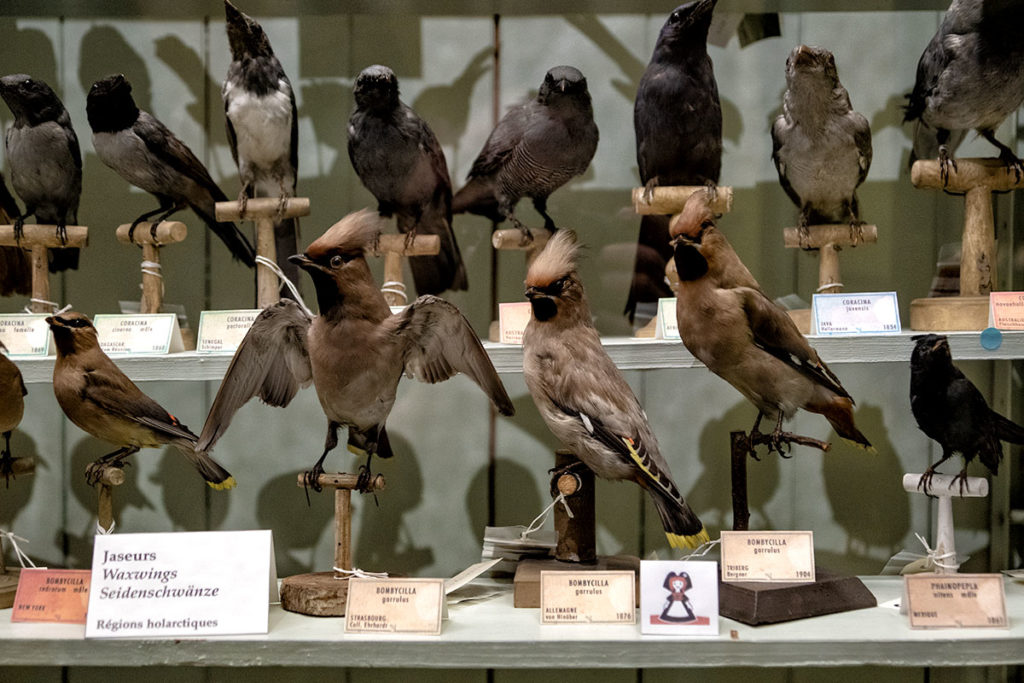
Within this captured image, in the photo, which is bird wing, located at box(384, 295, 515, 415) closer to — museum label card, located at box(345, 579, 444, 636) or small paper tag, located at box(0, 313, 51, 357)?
museum label card, located at box(345, 579, 444, 636)

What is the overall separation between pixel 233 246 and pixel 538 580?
3.02 feet

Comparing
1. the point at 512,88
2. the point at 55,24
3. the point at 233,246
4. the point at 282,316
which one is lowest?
the point at 282,316

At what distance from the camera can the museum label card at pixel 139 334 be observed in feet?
4.84

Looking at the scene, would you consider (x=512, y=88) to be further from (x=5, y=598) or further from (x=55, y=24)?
(x=5, y=598)

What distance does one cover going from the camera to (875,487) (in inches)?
71.6

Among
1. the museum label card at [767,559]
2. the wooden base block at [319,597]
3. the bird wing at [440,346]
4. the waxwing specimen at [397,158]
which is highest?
the waxwing specimen at [397,158]

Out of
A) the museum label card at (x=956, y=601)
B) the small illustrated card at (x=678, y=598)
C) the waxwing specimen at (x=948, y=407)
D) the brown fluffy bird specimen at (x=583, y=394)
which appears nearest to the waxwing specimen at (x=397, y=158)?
the brown fluffy bird specimen at (x=583, y=394)

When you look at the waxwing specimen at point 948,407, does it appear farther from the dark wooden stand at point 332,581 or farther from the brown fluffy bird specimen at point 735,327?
the dark wooden stand at point 332,581

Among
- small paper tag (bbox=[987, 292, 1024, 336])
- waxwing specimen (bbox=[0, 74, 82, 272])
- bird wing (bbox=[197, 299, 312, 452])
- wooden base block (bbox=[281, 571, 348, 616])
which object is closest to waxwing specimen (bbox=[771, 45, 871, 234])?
small paper tag (bbox=[987, 292, 1024, 336])

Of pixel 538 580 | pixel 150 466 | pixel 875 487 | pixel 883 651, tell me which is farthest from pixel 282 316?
pixel 875 487

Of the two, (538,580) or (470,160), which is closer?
(538,580)

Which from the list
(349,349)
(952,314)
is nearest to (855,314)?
(952,314)

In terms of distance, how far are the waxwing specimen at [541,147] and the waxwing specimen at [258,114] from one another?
0.36 m

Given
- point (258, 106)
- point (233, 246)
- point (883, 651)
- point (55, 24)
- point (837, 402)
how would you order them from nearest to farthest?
point (883, 651) → point (837, 402) → point (258, 106) → point (233, 246) → point (55, 24)
